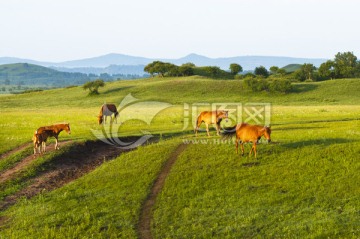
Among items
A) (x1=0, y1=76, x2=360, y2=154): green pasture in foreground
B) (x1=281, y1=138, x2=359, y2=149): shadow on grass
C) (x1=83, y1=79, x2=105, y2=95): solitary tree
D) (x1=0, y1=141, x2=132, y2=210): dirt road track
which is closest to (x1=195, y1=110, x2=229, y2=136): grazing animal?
(x1=281, y1=138, x2=359, y2=149): shadow on grass

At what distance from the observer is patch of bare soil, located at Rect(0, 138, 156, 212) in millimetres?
22516

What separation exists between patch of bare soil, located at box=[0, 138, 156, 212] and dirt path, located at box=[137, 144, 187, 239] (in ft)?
17.6

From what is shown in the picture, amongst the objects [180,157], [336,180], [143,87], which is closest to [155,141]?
[180,157]

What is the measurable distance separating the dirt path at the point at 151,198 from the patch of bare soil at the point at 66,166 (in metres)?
5.36

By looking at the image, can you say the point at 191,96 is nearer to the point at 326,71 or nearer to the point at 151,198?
the point at 326,71

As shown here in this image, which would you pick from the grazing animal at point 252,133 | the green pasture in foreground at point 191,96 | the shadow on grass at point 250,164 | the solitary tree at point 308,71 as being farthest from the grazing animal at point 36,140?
the solitary tree at point 308,71

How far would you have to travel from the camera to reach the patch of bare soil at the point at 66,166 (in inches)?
886

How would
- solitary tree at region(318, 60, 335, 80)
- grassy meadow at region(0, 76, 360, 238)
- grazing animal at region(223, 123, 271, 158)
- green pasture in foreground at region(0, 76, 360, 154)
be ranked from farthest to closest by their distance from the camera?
solitary tree at region(318, 60, 335, 80) → green pasture in foreground at region(0, 76, 360, 154) → grazing animal at region(223, 123, 271, 158) → grassy meadow at region(0, 76, 360, 238)

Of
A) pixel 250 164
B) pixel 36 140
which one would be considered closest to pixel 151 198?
pixel 250 164

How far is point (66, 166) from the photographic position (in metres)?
26.9

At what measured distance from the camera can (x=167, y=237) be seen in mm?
16734

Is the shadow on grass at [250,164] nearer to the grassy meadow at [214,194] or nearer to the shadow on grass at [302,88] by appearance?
the grassy meadow at [214,194]

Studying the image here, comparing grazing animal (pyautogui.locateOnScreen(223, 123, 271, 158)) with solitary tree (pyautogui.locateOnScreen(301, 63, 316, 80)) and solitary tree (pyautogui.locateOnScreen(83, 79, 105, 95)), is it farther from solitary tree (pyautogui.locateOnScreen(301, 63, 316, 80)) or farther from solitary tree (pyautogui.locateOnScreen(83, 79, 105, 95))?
solitary tree (pyautogui.locateOnScreen(301, 63, 316, 80))

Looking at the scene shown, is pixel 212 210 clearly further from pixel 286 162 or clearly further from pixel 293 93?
pixel 293 93
